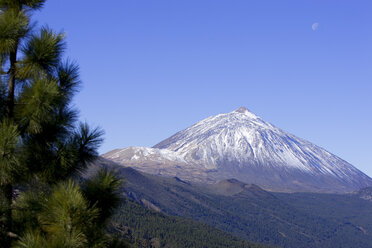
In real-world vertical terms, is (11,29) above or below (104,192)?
above

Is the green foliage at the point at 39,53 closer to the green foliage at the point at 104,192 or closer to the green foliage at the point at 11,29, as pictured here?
the green foliage at the point at 11,29

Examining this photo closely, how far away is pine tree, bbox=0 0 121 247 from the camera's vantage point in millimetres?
9656

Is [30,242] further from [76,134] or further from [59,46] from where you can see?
[59,46]

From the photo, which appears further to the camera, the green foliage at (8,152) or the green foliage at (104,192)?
the green foliage at (104,192)

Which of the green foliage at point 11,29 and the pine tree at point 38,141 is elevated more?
the green foliage at point 11,29

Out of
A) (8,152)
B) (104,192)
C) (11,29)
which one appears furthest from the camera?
(104,192)

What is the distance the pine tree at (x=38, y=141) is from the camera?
9.66m

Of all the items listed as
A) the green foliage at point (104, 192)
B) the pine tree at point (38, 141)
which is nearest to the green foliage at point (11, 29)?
the pine tree at point (38, 141)

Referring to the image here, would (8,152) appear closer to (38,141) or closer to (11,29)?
(38,141)

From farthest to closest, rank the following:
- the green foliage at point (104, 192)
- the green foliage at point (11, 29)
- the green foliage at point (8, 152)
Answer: the green foliage at point (104, 192) < the green foliage at point (11, 29) < the green foliage at point (8, 152)

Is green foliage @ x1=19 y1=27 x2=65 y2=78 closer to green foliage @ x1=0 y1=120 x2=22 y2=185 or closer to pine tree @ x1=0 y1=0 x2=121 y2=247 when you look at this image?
pine tree @ x1=0 y1=0 x2=121 y2=247

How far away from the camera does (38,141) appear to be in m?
10.5

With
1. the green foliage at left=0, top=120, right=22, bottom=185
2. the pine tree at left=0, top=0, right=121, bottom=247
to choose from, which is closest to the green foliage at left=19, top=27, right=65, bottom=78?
the pine tree at left=0, top=0, right=121, bottom=247

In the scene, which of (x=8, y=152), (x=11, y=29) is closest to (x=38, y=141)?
(x=8, y=152)
